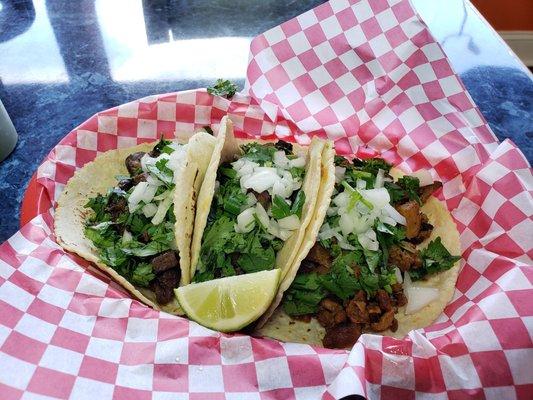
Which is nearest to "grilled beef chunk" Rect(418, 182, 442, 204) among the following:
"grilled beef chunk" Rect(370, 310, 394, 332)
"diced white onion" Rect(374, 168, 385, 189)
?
"diced white onion" Rect(374, 168, 385, 189)

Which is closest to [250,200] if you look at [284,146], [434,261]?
[284,146]

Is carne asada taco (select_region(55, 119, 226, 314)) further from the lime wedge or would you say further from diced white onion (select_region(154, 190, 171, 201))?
the lime wedge

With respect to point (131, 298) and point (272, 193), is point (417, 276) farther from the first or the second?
point (131, 298)

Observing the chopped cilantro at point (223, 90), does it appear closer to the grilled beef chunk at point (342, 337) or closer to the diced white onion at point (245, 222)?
the diced white onion at point (245, 222)

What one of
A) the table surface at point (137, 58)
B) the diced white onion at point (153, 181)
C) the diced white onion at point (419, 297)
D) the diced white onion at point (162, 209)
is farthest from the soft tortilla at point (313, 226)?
the table surface at point (137, 58)

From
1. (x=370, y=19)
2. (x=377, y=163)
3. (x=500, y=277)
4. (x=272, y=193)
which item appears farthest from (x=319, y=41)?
(x=500, y=277)

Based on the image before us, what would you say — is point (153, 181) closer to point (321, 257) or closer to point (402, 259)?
point (321, 257)
